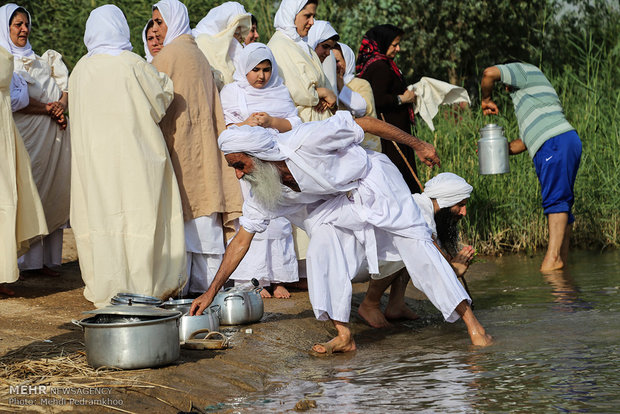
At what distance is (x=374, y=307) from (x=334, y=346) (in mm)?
932

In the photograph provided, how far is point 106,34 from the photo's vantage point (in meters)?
6.18

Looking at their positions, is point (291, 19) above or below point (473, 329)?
above

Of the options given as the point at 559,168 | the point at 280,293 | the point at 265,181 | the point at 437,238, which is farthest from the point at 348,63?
the point at 265,181

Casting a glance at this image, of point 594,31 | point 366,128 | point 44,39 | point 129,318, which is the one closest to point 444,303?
point 366,128

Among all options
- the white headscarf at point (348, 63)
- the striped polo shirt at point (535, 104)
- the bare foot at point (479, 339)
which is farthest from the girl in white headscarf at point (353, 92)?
the bare foot at point (479, 339)

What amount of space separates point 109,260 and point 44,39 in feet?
22.4

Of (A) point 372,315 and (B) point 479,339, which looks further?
(A) point 372,315

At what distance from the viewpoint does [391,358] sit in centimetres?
504

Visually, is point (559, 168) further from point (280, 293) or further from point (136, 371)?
A: point (136, 371)

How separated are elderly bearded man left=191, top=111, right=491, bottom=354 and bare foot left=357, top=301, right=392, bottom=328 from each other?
0.78 m

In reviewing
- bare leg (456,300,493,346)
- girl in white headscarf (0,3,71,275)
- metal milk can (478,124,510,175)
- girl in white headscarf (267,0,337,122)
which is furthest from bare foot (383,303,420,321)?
girl in white headscarf (0,3,71,275)

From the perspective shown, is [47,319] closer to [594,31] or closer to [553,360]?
[553,360]

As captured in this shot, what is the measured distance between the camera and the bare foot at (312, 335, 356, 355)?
5164mm

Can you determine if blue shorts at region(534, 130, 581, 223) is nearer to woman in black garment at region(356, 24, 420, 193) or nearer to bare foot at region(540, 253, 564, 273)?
bare foot at region(540, 253, 564, 273)
